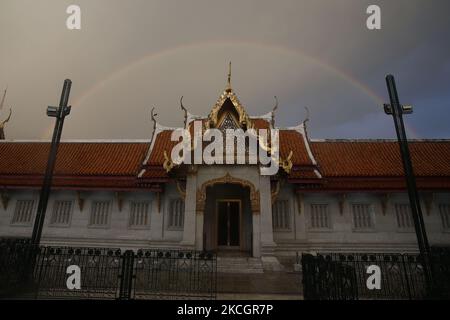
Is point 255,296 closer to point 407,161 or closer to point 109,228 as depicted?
point 407,161

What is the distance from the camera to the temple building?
1545 cm

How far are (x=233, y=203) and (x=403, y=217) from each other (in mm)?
10161

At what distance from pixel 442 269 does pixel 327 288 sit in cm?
385

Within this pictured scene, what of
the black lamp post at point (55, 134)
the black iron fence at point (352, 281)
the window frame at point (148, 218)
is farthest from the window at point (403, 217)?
the black lamp post at point (55, 134)

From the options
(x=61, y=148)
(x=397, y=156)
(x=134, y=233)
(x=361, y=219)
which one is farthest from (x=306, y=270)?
(x=61, y=148)

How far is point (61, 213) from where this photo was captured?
678 inches

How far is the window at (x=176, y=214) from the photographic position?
16.3 metres

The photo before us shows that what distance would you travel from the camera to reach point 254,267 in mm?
11758

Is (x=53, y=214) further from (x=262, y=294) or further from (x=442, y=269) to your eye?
(x=442, y=269)

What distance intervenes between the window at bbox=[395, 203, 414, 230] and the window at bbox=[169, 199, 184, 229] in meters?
12.9

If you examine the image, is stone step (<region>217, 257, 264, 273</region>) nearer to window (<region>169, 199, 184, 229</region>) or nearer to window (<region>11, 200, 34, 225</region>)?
window (<region>169, 199, 184, 229</region>)

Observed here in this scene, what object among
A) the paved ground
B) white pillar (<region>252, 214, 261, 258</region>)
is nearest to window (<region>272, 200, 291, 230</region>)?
white pillar (<region>252, 214, 261, 258</region>)

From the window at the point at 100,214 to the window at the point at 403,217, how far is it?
17.6m

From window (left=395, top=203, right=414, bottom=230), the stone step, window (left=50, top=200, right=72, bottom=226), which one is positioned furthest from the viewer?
window (left=50, top=200, right=72, bottom=226)
